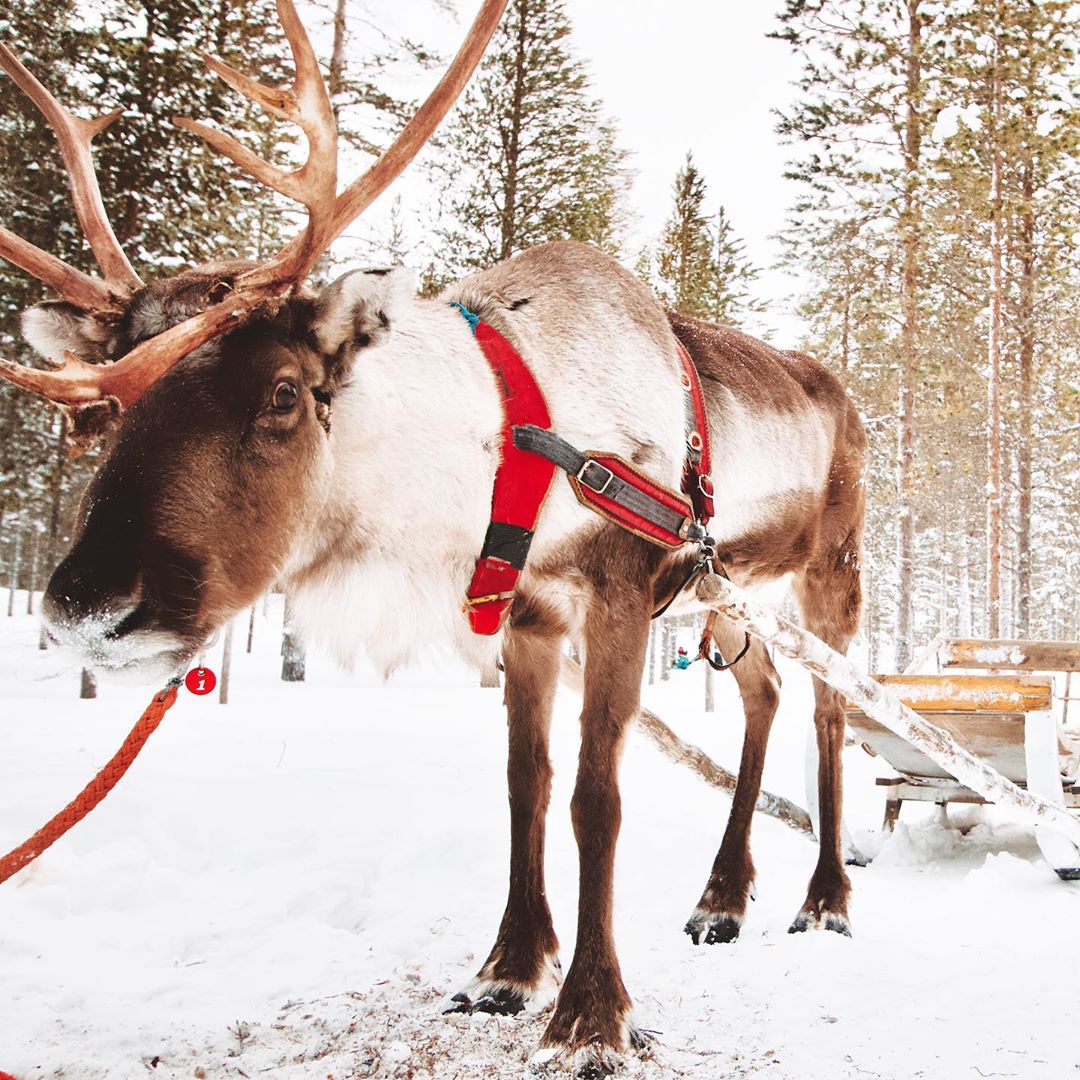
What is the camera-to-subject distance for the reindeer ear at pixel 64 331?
2.25 metres

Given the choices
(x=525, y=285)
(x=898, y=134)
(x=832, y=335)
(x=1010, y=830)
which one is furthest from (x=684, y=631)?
(x=525, y=285)

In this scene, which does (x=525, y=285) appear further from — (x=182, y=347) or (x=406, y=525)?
(x=182, y=347)

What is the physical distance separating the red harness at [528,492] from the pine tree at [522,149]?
13.8 m

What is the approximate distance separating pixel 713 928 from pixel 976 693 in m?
2.45

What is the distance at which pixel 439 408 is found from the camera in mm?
2627

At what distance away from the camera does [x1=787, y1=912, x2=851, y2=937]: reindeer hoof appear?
366 centimetres

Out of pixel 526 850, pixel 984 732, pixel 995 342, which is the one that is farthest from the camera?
pixel 995 342

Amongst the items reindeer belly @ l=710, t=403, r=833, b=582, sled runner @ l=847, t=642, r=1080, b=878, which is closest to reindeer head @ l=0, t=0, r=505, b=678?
reindeer belly @ l=710, t=403, r=833, b=582

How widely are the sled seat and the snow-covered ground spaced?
0.41 meters

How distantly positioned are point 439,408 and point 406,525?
0.38m

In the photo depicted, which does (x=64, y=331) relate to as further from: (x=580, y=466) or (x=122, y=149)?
(x=122, y=149)

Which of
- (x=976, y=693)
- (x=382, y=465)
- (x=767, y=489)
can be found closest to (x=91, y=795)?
(x=382, y=465)

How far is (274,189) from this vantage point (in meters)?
2.21

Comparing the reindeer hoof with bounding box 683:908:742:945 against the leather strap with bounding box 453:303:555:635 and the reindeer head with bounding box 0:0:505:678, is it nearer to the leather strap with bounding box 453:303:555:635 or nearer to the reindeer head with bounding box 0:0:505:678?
the leather strap with bounding box 453:303:555:635
